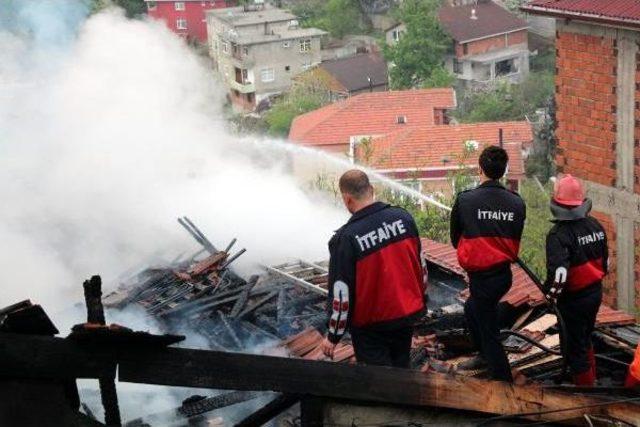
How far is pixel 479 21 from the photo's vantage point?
197 ft

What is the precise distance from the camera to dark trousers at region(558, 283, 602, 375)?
6.73 meters

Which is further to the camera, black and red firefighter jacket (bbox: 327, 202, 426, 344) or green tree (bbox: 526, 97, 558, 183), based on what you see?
green tree (bbox: 526, 97, 558, 183)

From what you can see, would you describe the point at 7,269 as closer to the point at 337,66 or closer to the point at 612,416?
the point at 612,416

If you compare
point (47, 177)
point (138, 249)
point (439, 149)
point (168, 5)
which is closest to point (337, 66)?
point (168, 5)

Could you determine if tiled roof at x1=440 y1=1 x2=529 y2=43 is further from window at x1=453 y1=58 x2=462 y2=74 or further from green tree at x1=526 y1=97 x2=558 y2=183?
green tree at x1=526 y1=97 x2=558 y2=183

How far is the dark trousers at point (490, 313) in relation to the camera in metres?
6.60

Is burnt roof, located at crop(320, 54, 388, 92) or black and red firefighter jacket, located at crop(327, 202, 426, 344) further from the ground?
black and red firefighter jacket, located at crop(327, 202, 426, 344)

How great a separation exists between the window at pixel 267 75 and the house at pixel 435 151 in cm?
2024

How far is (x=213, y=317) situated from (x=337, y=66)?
48489mm

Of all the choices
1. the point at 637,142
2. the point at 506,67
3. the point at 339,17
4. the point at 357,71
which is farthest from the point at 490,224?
the point at 339,17

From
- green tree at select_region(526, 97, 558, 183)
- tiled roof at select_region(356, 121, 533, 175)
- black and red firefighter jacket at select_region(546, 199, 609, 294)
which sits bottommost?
green tree at select_region(526, 97, 558, 183)

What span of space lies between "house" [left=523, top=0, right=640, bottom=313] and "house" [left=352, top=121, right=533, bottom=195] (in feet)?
63.3

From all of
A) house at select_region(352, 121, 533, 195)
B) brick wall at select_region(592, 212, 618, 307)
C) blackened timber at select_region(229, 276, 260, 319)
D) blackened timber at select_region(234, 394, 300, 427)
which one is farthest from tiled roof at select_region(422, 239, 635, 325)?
house at select_region(352, 121, 533, 195)

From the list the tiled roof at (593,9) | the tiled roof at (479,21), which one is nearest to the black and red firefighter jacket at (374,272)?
the tiled roof at (593,9)
